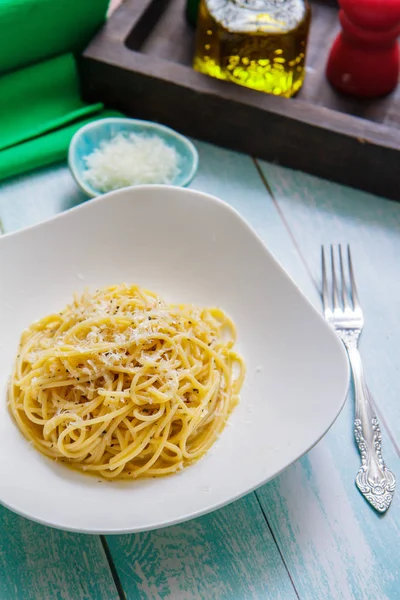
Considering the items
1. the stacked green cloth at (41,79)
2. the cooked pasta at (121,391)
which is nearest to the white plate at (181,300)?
the cooked pasta at (121,391)

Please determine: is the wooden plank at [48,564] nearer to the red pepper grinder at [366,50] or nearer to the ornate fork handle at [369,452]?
the ornate fork handle at [369,452]

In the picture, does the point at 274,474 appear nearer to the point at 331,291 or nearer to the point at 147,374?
the point at 147,374

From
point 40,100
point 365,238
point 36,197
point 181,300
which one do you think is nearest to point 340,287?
point 365,238

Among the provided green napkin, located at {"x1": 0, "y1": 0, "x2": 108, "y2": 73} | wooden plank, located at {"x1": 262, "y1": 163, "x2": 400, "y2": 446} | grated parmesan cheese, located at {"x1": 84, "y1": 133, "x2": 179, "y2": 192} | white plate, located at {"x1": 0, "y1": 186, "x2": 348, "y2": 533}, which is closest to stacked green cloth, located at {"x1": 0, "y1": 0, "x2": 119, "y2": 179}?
green napkin, located at {"x1": 0, "y1": 0, "x2": 108, "y2": 73}

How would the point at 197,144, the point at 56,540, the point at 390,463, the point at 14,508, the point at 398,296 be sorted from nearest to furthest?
the point at 14,508, the point at 56,540, the point at 390,463, the point at 398,296, the point at 197,144

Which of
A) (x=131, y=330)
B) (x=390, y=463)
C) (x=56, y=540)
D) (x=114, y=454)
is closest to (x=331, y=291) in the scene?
(x=390, y=463)

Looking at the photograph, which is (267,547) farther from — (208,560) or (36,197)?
(36,197)

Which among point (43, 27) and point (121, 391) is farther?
point (43, 27)
